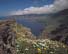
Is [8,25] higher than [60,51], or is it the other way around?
[8,25]

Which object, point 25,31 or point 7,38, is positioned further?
point 25,31

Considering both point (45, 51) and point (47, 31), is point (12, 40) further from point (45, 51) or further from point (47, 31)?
point (47, 31)

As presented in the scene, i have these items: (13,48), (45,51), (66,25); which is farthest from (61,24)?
(13,48)

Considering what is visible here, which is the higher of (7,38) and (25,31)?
(7,38)

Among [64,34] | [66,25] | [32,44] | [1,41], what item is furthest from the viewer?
[66,25]

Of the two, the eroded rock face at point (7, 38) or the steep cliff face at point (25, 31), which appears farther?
the steep cliff face at point (25, 31)

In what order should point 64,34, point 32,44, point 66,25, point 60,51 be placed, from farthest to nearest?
point 66,25
point 64,34
point 32,44
point 60,51

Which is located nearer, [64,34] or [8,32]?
[8,32]

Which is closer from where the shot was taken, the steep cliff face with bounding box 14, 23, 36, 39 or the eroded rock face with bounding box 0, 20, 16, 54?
the eroded rock face with bounding box 0, 20, 16, 54
